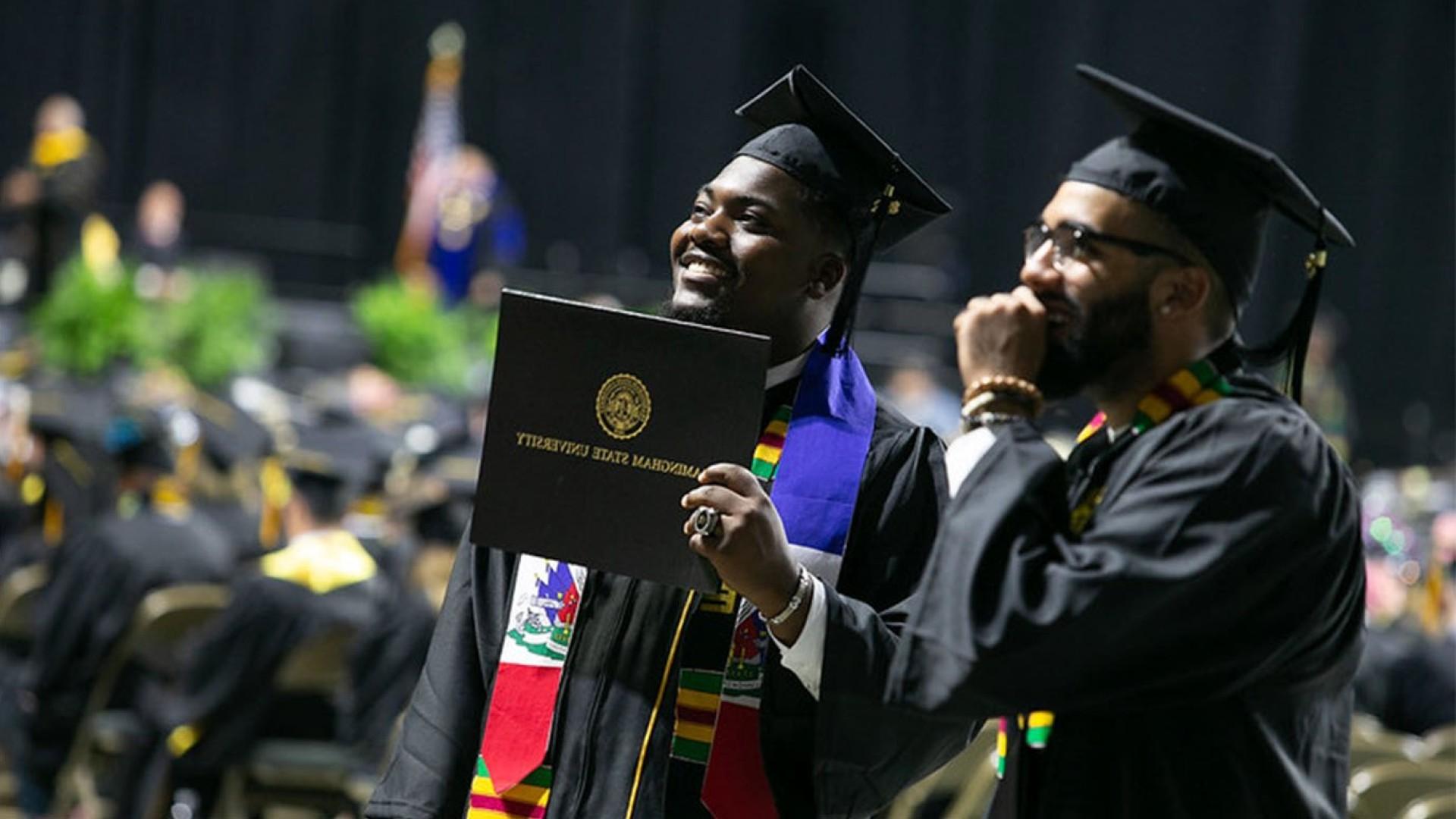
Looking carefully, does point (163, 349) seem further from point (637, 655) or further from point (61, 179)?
point (637, 655)

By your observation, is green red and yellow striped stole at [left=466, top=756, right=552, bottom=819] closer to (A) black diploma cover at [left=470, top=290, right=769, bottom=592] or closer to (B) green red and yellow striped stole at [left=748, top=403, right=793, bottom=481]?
(A) black diploma cover at [left=470, top=290, right=769, bottom=592]

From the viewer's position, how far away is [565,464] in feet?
8.11

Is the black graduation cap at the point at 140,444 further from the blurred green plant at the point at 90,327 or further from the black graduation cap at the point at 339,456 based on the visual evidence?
the blurred green plant at the point at 90,327

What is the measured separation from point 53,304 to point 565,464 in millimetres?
9206

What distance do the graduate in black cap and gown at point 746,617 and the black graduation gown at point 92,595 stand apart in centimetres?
474

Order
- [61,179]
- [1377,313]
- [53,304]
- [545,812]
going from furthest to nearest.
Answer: [1377,313], [61,179], [53,304], [545,812]

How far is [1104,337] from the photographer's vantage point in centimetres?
235

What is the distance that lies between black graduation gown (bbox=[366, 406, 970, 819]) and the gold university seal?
25 centimetres

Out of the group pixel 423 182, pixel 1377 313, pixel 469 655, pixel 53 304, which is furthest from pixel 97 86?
pixel 469 655

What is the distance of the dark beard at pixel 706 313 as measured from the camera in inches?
103

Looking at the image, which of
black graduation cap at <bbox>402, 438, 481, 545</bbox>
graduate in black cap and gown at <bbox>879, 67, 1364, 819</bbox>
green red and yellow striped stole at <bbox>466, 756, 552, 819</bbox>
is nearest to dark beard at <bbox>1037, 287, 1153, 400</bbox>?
graduate in black cap and gown at <bbox>879, 67, 1364, 819</bbox>

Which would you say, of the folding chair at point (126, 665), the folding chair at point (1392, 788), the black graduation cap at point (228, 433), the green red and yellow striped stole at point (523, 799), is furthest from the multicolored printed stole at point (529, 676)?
the black graduation cap at point (228, 433)

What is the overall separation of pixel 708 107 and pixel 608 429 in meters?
15.3

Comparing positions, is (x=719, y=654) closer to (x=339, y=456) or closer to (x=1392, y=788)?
(x=1392, y=788)
